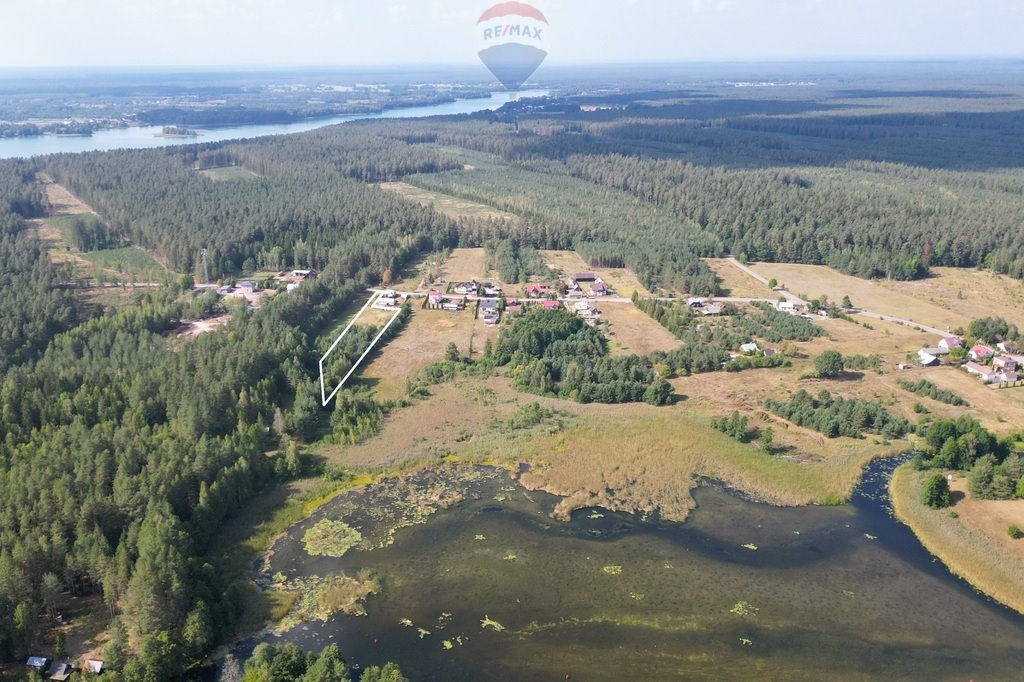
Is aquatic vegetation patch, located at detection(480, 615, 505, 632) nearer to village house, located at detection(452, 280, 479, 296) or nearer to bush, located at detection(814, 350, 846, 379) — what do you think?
bush, located at detection(814, 350, 846, 379)

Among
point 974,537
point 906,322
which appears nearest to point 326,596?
point 974,537

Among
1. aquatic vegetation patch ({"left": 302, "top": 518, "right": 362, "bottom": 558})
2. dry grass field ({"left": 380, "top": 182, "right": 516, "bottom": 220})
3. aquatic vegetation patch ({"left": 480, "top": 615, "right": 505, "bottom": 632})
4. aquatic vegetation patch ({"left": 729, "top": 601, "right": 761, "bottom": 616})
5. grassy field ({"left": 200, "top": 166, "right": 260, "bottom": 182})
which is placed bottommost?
aquatic vegetation patch ({"left": 729, "top": 601, "right": 761, "bottom": 616})

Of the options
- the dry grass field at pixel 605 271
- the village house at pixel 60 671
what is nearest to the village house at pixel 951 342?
the dry grass field at pixel 605 271

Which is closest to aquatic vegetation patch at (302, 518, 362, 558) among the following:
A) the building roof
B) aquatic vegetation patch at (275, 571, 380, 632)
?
aquatic vegetation patch at (275, 571, 380, 632)

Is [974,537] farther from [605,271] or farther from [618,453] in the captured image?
[605,271]

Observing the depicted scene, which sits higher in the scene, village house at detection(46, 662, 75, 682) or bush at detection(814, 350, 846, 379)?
bush at detection(814, 350, 846, 379)

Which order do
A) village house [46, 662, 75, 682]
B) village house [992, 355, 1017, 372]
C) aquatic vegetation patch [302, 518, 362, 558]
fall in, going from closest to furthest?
village house [46, 662, 75, 682]
aquatic vegetation patch [302, 518, 362, 558]
village house [992, 355, 1017, 372]

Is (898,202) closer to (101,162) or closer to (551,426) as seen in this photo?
(551,426)
